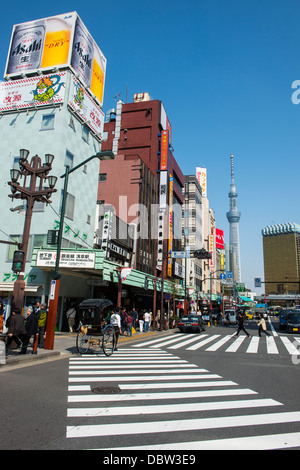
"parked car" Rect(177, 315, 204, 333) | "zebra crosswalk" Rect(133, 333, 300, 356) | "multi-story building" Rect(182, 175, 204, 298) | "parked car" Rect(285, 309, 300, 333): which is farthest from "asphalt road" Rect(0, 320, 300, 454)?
"multi-story building" Rect(182, 175, 204, 298)

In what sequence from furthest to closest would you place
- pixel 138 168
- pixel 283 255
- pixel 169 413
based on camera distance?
1. pixel 283 255
2. pixel 138 168
3. pixel 169 413

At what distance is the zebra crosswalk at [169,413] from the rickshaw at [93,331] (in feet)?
10.8

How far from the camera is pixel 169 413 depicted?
603 centimetres

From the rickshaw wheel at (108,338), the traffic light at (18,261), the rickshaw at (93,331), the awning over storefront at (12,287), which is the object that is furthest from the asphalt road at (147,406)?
the awning over storefront at (12,287)

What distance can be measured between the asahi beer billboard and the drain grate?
27570 mm

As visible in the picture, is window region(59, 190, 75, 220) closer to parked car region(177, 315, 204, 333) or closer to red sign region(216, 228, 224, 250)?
parked car region(177, 315, 204, 333)

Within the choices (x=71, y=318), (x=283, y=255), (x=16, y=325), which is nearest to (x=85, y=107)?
(x=71, y=318)

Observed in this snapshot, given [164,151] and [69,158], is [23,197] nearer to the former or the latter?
[69,158]

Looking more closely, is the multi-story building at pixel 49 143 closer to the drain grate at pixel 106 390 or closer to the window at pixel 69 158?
the window at pixel 69 158

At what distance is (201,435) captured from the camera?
492 cm

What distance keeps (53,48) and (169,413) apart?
32.1 m

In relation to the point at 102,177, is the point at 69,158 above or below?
below

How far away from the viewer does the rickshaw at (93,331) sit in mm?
13383
